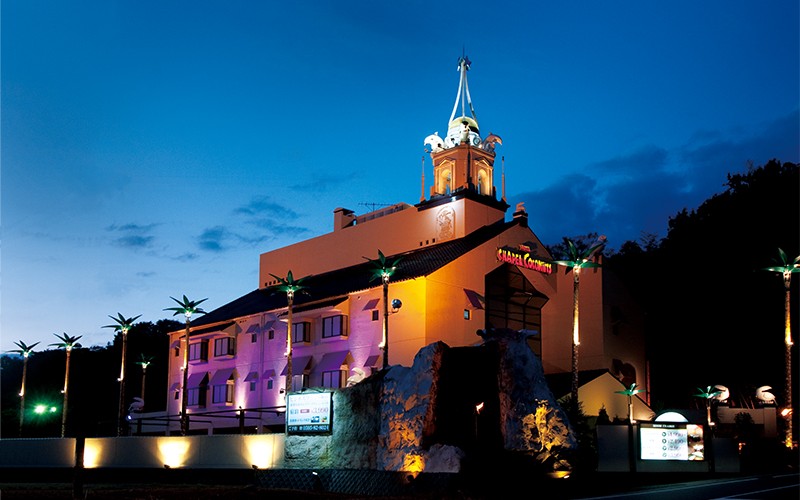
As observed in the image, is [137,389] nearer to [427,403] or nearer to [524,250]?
[524,250]

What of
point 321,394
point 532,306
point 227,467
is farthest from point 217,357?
point 321,394

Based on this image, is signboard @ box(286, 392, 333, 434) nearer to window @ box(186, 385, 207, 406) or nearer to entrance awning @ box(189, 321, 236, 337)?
entrance awning @ box(189, 321, 236, 337)

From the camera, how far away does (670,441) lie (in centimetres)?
2914

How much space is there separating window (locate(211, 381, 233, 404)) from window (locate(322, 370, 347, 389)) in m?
9.52

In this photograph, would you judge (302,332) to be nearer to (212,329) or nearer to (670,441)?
(212,329)

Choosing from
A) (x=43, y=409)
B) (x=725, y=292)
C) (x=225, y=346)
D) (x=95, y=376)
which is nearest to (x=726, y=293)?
(x=725, y=292)

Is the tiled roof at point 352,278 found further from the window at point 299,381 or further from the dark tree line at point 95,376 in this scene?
the dark tree line at point 95,376

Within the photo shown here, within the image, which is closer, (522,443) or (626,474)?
(522,443)

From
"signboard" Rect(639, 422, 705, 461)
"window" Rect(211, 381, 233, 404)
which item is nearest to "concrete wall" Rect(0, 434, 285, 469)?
"signboard" Rect(639, 422, 705, 461)

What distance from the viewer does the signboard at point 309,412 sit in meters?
27.9

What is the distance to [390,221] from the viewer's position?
55.2 metres

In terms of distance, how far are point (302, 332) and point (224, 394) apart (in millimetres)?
8324

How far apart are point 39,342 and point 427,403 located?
4470cm

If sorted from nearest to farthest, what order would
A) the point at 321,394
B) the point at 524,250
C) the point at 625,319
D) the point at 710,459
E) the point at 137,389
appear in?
the point at 321,394 → the point at 710,459 → the point at 524,250 → the point at 625,319 → the point at 137,389
